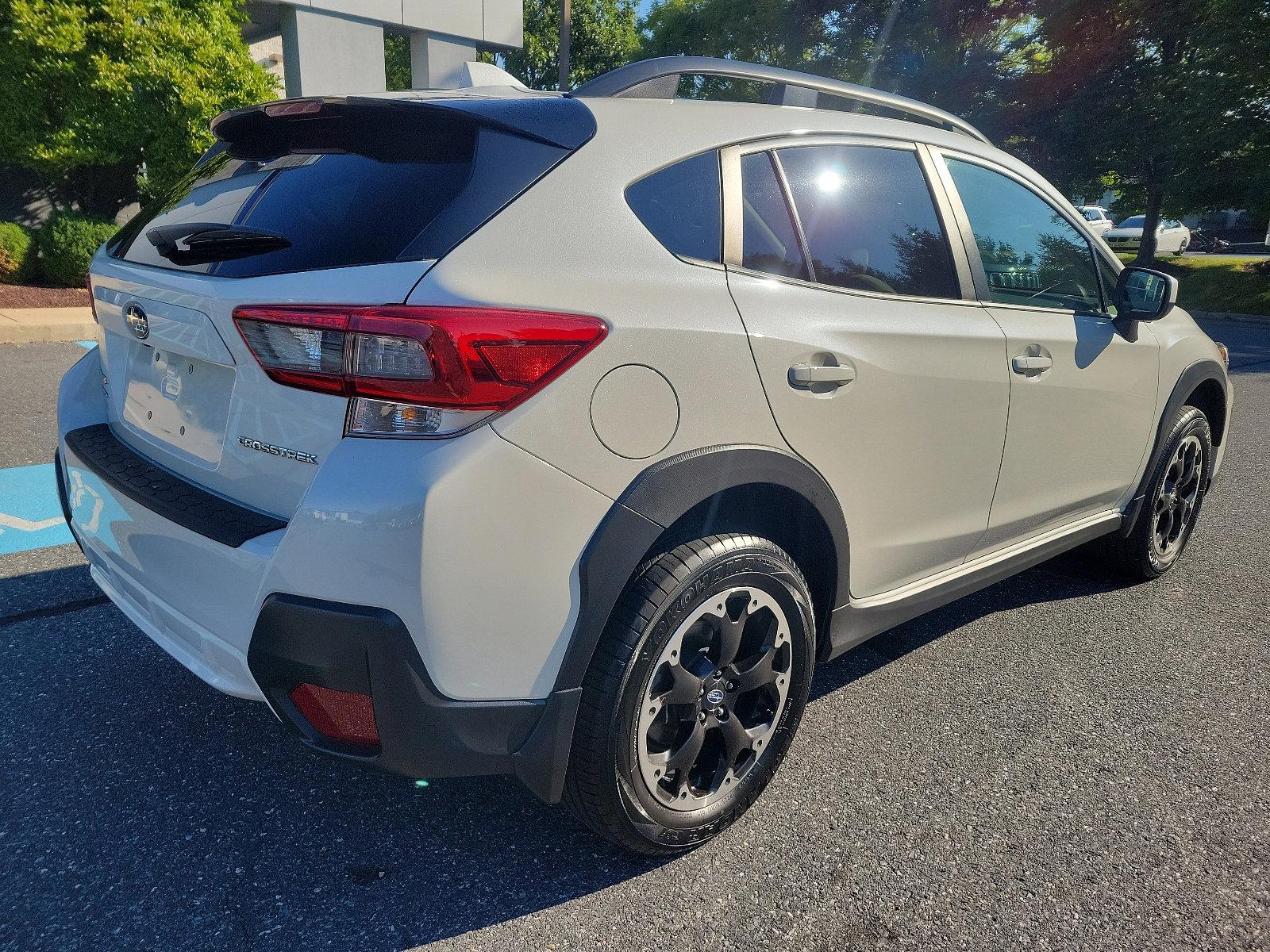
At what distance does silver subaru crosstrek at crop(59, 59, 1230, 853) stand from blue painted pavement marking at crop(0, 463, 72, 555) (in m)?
1.55

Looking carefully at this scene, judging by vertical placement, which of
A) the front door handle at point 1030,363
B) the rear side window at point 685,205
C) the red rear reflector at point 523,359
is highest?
the rear side window at point 685,205

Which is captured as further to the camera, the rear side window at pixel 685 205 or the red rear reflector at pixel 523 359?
the rear side window at pixel 685 205

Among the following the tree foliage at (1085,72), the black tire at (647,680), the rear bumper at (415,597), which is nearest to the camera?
the rear bumper at (415,597)

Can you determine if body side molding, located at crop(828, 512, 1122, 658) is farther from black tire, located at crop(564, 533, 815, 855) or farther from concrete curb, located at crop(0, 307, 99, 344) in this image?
concrete curb, located at crop(0, 307, 99, 344)

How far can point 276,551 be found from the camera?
175cm

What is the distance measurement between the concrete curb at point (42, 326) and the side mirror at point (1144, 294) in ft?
29.5

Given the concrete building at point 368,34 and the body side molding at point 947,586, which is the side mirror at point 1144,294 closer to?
the body side molding at point 947,586

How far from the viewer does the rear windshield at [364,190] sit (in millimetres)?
1815

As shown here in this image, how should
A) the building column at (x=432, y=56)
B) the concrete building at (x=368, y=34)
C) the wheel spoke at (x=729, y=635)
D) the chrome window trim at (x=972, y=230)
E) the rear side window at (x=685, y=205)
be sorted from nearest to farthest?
the rear side window at (x=685, y=205)
the wheel spoke at (x=729, y=635)
the chrome window trim at (x=972, y=230)
the concrete building at (x=368, y=34)
the building column at (x=432, y=56)

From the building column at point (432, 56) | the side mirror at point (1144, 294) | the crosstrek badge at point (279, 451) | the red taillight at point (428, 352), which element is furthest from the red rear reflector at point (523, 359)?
the building column at point (432, 56)

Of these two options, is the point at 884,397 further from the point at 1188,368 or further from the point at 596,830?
the point at 1188,368

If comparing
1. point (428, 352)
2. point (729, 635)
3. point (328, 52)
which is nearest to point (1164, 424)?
point (729, 635)

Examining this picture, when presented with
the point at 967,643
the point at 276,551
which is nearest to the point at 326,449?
the point at 276,551

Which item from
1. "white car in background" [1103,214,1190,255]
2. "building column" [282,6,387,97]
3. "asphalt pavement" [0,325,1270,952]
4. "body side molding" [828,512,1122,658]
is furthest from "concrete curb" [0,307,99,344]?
"white car in background" [1103,214,1190,255]
